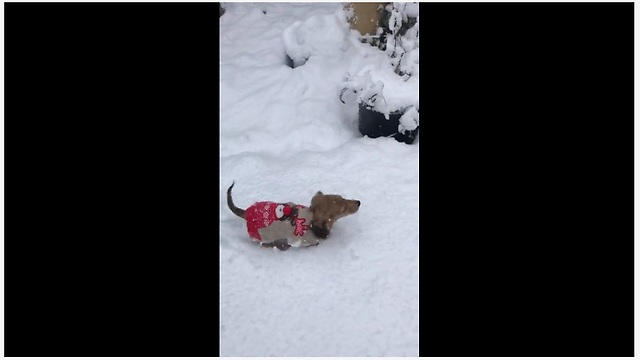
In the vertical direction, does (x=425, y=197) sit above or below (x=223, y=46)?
below

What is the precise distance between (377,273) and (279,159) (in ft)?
2.58

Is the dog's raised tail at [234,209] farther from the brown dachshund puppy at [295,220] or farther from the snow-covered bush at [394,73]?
the snow-covered bush at [394,73]

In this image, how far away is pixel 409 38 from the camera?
2.72 meters

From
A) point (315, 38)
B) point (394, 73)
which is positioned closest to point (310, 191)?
point (394, 73)

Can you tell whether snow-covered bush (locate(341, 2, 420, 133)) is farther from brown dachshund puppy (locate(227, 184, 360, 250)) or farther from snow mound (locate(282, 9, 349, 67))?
brown dachshund puppy (locate(227, 184, 360, 250))

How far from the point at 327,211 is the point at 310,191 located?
311 mm

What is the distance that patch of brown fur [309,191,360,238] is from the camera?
186cm

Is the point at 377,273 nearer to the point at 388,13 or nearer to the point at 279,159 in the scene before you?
the point at 279,159

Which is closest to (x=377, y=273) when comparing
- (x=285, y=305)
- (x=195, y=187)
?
(x=285, y=305)

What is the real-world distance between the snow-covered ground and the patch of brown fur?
0.07m

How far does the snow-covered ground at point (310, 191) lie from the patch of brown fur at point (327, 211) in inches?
2.7

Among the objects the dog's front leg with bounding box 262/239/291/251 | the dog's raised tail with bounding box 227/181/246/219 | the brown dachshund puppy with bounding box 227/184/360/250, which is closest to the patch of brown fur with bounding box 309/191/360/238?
the brown dachshund puppy with bounding box 227/184/360/250

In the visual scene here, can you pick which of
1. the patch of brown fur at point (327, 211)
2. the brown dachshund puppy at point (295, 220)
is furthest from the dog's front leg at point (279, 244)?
the patch of brown fur at point (327, 211)

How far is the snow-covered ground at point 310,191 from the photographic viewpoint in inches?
62.6
